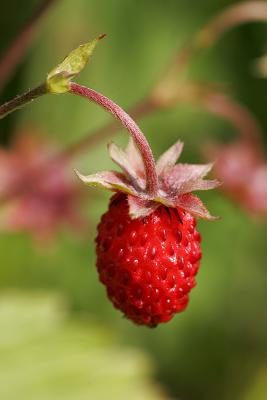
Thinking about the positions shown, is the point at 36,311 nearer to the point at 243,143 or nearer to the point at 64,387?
the point at 64,387

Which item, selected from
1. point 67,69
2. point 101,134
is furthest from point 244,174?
point 67,69

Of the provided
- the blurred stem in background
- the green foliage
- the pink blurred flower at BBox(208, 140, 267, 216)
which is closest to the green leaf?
the blurred stem in background

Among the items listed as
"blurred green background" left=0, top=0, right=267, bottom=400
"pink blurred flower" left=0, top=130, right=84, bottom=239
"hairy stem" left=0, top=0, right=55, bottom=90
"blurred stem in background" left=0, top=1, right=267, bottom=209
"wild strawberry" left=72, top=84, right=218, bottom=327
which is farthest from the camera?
"blurred green background" left=0, top=0, right=267, bottom=400

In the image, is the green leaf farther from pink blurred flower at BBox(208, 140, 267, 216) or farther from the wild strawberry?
pink blurred flower at BBox(208, 140, 267, 216)

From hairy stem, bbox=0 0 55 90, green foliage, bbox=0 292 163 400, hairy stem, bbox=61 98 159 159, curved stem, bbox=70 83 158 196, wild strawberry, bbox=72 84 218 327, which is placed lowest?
wild strawberry, bbox=72 84 218 327

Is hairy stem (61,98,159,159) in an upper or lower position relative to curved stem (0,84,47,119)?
upper

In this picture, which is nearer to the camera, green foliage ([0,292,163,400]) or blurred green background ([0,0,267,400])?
green foliage ([0,292,163,400])

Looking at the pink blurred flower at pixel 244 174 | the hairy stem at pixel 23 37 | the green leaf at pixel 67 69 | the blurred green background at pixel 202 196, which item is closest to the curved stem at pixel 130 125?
the green leaf at pixel 67 69

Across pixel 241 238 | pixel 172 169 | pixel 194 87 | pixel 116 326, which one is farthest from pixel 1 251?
pixel 172 169
